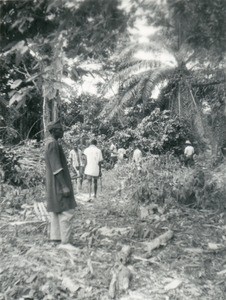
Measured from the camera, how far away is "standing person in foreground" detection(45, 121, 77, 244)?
527cm

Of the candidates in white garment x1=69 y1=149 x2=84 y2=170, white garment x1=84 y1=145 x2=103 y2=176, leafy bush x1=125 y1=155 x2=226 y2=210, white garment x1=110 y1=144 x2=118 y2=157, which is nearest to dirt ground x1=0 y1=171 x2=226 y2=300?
leafy bush x1=125 y1=155 x2=226 y2=210

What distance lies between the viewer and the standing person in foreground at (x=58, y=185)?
527cm

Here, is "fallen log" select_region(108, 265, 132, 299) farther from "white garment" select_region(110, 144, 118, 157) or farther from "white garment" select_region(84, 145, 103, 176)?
"white garment" select_region(110, 144, 118, 157)

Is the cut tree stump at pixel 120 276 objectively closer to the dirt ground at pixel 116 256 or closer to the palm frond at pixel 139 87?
the dirt ground at pixel 116 256

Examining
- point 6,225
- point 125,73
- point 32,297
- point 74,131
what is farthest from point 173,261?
point 74,131

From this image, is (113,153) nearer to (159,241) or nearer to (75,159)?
(75,159)

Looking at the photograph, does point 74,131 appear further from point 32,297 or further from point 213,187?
point 32,297

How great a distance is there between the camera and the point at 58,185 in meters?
5.33

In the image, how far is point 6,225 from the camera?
6.78m

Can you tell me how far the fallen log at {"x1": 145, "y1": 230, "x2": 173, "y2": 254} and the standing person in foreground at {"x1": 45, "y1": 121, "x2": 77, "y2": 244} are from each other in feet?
3.82

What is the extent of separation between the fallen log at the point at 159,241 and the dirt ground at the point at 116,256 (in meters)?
0.04

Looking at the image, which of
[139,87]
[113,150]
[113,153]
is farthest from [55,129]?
[113,150]

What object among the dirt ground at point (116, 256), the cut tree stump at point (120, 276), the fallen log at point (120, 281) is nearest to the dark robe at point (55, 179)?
the dirt ground at point (116, 256)

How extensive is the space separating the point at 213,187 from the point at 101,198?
9.52ft
